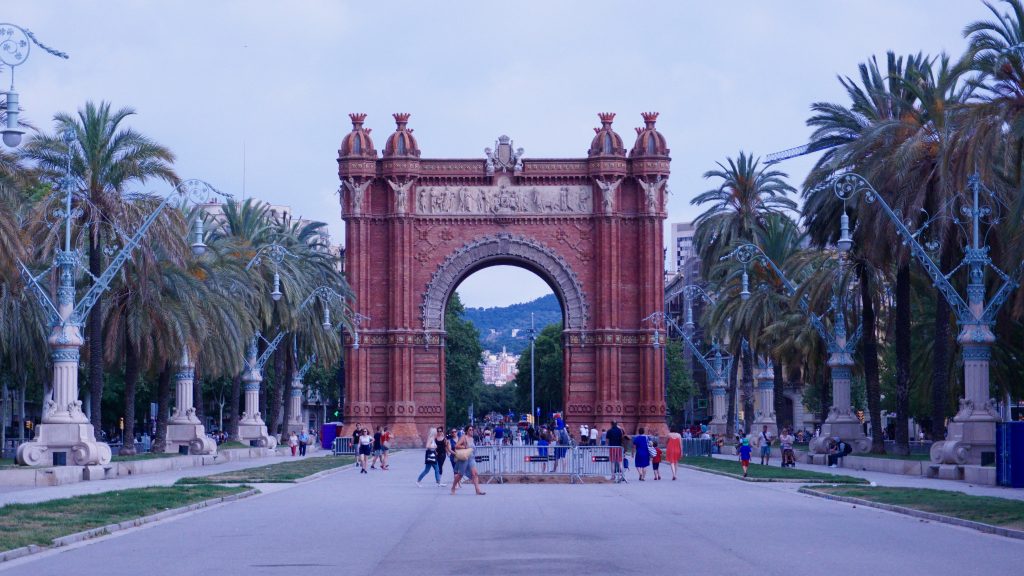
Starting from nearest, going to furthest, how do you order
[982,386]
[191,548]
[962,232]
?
[191,548], [982,386], [962,232]

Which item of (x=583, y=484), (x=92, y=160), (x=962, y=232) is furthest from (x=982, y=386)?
(x=92, y=160)

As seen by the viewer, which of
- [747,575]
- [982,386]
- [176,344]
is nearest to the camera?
[747,575]

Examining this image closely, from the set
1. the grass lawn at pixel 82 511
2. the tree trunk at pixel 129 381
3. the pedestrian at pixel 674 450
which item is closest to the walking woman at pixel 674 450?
the pedestrian at pixel 674 450

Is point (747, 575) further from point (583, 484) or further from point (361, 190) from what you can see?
point (361, 190)

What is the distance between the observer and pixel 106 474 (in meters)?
36.7

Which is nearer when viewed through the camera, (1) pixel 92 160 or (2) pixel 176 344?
(1) pixel 92 160

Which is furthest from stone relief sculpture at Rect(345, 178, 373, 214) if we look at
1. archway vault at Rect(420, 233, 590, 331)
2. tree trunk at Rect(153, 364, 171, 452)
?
tree trunk at Rect(153, 364, 171, 452)

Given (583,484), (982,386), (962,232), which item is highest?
(962,232)

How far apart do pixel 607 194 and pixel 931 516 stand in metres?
50.7

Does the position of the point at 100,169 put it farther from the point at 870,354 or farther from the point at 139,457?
the point at 870,354

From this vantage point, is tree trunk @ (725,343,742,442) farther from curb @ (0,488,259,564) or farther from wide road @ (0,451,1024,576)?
curb @ (0,488,259,564)

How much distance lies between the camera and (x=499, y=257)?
242 feet

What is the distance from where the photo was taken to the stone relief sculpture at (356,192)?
7250cm

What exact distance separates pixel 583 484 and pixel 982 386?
34.2ft
